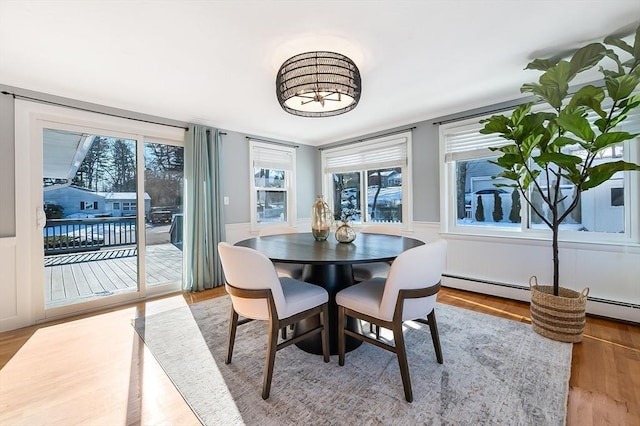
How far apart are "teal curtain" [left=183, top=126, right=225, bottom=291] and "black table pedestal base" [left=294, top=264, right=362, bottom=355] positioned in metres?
1.99

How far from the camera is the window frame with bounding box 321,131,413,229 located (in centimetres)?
385

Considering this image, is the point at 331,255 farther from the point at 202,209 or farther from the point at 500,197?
the point at 500,197

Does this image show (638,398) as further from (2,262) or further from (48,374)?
(2,262)

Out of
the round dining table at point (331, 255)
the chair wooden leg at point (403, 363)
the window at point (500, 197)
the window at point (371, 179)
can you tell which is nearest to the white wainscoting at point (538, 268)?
the window at point (500, 197)

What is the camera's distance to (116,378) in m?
1.76

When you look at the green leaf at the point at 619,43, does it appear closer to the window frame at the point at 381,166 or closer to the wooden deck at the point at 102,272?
the window frame at the point at 381,166

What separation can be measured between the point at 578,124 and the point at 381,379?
211 centimetres

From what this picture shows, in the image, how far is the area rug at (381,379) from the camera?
1406 mm

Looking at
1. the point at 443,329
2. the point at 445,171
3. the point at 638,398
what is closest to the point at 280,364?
the point at 443,329

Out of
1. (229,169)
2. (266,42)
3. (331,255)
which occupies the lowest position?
(331,255)

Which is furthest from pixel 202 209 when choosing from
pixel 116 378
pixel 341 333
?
pixel 341 333

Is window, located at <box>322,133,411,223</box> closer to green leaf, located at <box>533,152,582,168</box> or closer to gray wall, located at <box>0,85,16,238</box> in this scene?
green leaf, located at <box>533,152,582,168</box>

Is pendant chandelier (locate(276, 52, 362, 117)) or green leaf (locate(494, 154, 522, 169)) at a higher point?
pendant chandelier (locate(276, 52, 362, 117))

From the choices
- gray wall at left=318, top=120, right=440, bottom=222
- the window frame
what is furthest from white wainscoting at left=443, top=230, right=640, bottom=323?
the window frame
